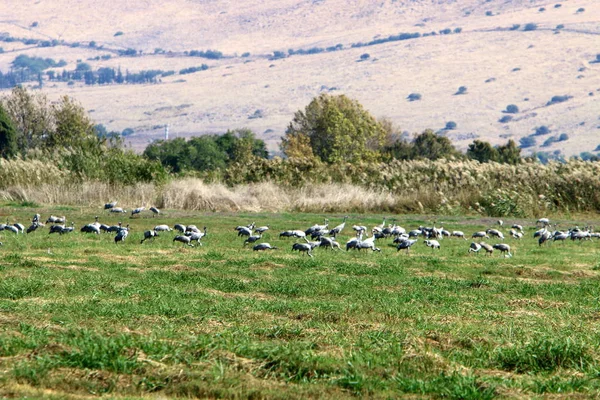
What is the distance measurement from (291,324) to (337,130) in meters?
68.8

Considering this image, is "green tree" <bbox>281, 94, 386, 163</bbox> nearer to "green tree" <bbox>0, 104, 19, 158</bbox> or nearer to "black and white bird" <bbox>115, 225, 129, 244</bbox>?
"green tree" <bbox>0, 104, 19, 158</bbox>

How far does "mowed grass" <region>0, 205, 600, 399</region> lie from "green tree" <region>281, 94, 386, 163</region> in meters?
56.4

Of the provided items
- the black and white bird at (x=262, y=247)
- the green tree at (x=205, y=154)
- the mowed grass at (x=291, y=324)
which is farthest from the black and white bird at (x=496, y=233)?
the green tree at (x=205, y=154)

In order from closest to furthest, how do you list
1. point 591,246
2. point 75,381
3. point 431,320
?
point 75,381 < point 431,320 < point 591,246

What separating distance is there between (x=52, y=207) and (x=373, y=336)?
2698 centimetres

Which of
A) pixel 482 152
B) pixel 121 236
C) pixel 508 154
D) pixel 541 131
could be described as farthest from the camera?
pixel 541 131

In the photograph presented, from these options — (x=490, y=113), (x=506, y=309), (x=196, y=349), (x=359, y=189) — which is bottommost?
(x=490, y=113)

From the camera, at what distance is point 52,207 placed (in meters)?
36.7

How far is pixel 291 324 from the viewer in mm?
12492

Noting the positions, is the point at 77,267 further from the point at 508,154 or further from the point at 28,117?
the point at 508,154

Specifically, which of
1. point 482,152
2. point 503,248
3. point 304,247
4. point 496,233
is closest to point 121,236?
point 304,247

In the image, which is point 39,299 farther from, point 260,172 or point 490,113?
point 490,113

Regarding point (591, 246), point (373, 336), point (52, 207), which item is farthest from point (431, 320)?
point (52, 207)

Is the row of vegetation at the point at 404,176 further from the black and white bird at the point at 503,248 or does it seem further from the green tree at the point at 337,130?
the green tree at the point at 337,130
